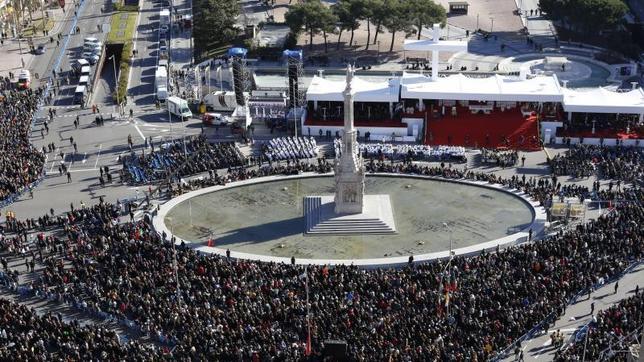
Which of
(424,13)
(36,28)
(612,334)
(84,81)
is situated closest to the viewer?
(612,334)

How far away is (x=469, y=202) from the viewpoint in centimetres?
8088

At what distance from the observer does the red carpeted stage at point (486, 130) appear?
94.9 m

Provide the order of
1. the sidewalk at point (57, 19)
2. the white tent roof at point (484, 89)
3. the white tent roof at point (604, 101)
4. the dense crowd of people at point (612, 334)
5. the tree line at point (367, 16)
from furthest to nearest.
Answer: the sidewalk at point (57, 19) → the tree line at point (367, 16) → the white tent roof at point (484, 89) → the white tent roof at point (604, 101) → the dense crowd of people at point (612, 334)

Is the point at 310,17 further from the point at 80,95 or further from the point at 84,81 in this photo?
the point at 80,95

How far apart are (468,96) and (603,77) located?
28816mm

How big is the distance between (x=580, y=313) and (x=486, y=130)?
3904 cm

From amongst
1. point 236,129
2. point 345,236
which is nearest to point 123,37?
point 236,129

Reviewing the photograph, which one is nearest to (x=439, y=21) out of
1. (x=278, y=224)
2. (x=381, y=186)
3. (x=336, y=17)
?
(x=336, y=17)

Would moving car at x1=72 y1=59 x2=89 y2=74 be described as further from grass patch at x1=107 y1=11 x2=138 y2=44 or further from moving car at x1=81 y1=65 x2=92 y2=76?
grass patch at x1=107 y1=11 x2=138 y2=44

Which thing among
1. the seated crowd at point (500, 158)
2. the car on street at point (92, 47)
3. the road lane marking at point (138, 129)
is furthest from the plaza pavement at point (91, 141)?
the car on street at point (92, 47)

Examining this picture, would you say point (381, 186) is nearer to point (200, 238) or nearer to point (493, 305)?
point (200, 238)

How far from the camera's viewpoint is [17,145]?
95.1m

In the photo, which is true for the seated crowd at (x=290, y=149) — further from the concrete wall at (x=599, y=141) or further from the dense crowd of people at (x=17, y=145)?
the concrete wall at (x=599, y=141)

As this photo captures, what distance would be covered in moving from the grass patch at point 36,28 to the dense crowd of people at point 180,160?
188 ft
